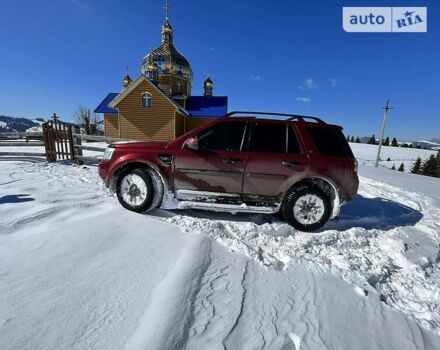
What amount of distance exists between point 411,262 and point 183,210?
11.5 ft

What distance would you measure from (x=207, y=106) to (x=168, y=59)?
7.25 meters

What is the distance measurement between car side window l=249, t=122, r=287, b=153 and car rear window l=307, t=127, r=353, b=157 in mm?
501

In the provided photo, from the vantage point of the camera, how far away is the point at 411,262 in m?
3.36

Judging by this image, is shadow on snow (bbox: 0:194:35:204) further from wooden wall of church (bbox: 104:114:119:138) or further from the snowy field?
wooden wall of church (bbox: 104:114:119:138)

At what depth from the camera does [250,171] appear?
4352 mm

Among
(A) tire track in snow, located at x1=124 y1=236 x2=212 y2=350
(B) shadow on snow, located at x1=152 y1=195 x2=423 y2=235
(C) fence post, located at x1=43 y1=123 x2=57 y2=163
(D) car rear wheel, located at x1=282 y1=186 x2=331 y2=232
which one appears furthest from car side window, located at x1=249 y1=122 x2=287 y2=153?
(C) fence post, located at x1=43 y1=123 x2=57 y2=163

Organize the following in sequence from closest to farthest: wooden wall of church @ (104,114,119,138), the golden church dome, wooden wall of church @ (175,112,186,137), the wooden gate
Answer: the wooden gate < wooden wall of church @ (175,112,186,137) < wooden wall of church @ (104,114,119,138) < the golden church dome

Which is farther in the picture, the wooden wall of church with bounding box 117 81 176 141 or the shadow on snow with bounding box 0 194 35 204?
the wooden wall of church with bounding box 117 81 176 141

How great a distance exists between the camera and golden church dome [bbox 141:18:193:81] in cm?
3097

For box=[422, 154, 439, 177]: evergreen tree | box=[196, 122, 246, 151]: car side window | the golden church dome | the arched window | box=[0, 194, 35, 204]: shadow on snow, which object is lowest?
box=[422, 154, 439, 177]: evergreen tree

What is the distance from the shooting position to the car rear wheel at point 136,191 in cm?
444

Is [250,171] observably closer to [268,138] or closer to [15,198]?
[268,138]

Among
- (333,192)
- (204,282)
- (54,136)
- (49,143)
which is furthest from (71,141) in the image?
(333,192)

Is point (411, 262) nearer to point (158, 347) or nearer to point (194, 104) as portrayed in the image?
point (158, 347)
